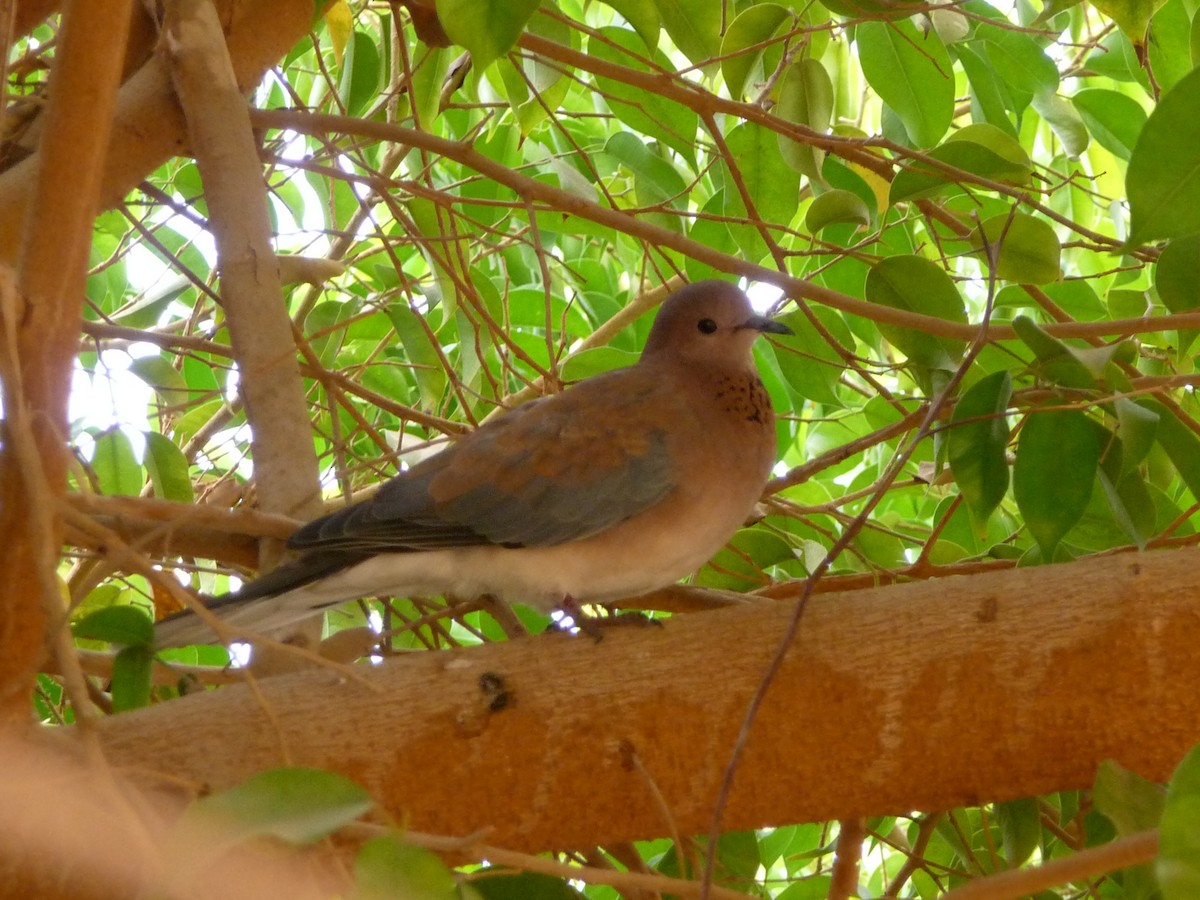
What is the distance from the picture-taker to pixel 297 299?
9.83ft

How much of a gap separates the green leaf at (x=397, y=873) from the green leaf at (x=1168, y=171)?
2.59ft

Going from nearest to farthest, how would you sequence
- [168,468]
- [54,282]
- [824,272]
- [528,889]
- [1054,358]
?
1. [54,282]
2. [528,889]
3. [1054,358]
4. [168,468]
5. [824,272]

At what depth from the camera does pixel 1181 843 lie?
0.72m

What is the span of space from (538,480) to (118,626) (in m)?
0.71

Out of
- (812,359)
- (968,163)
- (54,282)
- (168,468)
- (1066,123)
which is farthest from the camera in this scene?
(812,359)

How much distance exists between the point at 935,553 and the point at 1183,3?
0.91m

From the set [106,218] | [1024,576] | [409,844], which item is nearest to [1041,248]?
[1024,576]

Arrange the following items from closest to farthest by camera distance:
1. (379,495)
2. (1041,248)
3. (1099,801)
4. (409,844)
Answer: (409,844)
(1099,801)
(1041,248)
(379,495)

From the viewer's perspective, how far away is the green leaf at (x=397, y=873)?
0.71m

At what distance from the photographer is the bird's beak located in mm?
2047

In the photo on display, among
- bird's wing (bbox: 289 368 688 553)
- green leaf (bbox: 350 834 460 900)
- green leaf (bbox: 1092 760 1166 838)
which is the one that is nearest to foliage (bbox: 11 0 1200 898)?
bird's wing (bbox: 289 368 688 553)

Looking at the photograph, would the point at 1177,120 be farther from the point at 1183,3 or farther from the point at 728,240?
the point at 728,240

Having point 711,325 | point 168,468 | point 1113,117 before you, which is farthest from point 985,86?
point 168,468

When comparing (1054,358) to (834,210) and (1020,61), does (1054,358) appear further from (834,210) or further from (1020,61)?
(1020,61)
